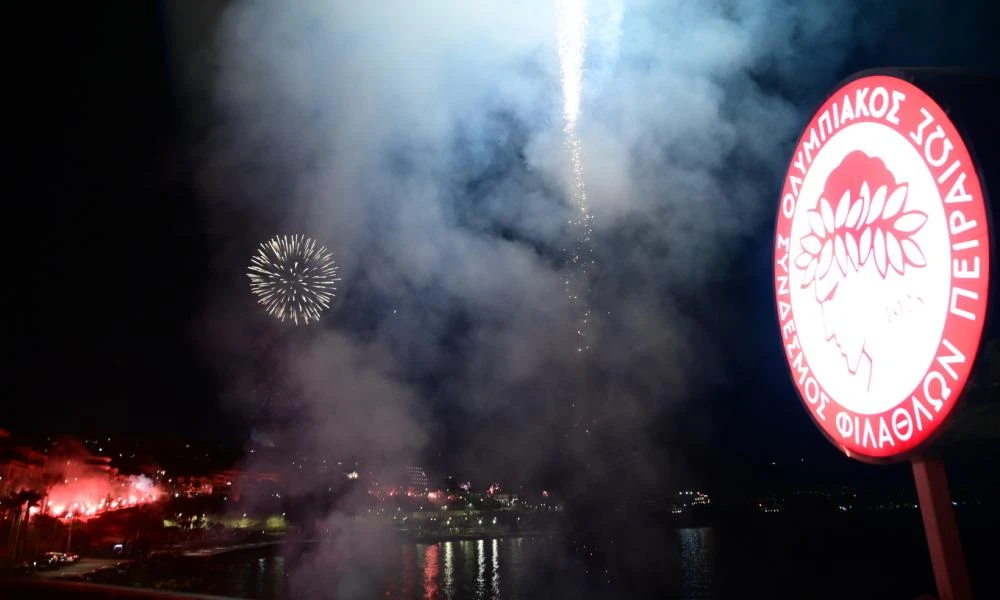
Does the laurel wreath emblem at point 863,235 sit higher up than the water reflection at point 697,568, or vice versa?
the laurel wreath emblem at point 863,235

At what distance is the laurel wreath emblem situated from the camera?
8.89 feet

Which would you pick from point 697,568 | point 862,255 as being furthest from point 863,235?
point 697,568

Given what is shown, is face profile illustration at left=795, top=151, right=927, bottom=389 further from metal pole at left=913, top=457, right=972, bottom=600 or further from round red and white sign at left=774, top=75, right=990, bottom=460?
metal pole at left=913, top=457, right=972, bottom=600

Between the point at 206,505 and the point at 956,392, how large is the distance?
5873 cm

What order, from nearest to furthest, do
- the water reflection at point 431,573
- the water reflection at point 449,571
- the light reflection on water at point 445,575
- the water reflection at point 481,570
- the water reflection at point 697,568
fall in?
1. the light reflection on water at point 445,575
2. the water reflection at point 431,573
3. the water reflection at point 449,571
4. the water reflection at point 481,570
5. the water reflection at point 697,568

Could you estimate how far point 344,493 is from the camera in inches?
820

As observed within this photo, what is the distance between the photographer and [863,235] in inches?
117

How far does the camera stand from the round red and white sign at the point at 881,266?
2391 mm

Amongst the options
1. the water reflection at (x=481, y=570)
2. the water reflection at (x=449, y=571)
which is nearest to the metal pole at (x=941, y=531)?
the water reflection at (x=449, y=571)

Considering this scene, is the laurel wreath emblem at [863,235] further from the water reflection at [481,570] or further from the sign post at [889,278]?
the water reflection at [481,570]

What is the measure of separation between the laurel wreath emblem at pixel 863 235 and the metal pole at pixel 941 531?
0.90 m

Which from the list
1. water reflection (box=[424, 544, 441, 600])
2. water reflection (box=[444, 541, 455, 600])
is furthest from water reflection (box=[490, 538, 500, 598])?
water reflection (box=[424, 544, 441, 600])

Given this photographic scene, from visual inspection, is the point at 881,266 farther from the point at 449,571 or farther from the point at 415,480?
the point at 449,571

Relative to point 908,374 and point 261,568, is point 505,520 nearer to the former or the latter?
point 261,568
